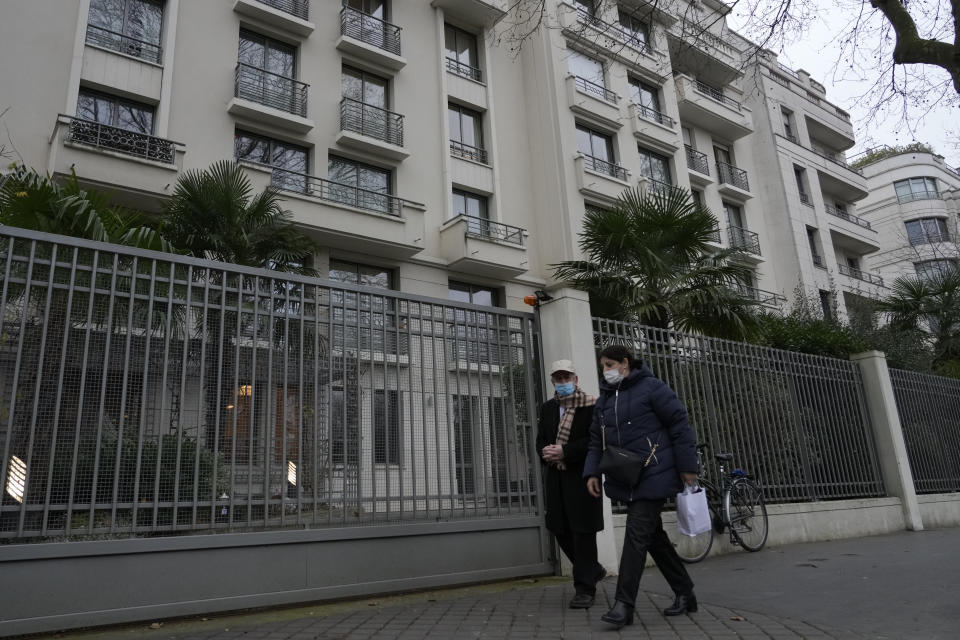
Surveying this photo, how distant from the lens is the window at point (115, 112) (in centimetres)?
1464

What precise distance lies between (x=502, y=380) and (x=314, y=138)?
501 inches

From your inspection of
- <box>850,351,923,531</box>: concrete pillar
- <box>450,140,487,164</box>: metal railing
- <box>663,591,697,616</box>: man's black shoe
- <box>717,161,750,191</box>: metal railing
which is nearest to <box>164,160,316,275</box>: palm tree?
<box>663,591,697,616</box>: man's black shoe

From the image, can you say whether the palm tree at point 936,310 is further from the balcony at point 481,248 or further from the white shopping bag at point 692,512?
the white shopping bag at point 692,512

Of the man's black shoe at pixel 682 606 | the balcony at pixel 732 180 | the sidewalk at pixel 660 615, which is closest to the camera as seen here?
the sidewalk at pixel 660 615

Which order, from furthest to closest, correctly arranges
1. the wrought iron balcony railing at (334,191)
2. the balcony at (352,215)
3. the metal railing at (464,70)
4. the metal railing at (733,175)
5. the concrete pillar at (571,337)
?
the metal railing at (733,175) → the metal railing at (464,70) → the wrought iron balcony railing at (334,191) → the balcony at (352,215) → the concrete pillar at (571,337)

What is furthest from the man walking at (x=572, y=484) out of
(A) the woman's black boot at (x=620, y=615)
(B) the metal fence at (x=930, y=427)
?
Answer: (B) the metal fence at (x=930, y=427)

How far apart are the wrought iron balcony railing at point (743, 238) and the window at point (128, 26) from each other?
69.4 feet

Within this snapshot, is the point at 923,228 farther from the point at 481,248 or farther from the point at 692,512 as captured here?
the point at 692,512

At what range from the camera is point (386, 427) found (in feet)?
18.8

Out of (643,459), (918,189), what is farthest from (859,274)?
(643,459)

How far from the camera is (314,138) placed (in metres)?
17.4

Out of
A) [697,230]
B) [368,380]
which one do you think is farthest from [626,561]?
[697,230]

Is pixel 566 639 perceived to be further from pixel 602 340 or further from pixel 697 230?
pixel 697 230

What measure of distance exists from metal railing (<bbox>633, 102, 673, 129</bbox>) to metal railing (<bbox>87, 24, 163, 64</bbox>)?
51.4 ft
